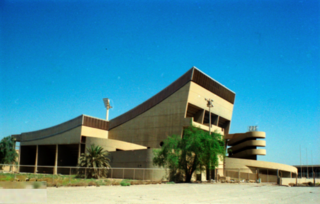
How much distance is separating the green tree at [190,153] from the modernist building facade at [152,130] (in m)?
12.8

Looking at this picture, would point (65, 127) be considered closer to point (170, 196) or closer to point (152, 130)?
point (152, 130)

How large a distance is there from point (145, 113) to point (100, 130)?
11.6m

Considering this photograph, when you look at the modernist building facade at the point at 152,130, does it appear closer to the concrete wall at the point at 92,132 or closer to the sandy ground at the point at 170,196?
the concrete wall at the point at 92,132

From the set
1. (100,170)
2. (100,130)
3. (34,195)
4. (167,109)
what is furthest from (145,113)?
(34,195)

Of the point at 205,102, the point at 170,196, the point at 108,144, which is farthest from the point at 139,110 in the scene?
the point at 170,196

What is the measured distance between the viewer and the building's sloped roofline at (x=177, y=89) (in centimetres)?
5953

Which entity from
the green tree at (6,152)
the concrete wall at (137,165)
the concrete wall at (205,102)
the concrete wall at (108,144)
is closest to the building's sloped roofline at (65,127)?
the green tree at (6,152)

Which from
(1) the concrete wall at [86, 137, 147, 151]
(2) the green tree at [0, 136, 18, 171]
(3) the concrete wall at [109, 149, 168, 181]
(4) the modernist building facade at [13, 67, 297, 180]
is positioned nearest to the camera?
(3) the concrete wall at [109, 149, 168, 181]

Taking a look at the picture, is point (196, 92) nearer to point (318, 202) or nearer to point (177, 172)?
point (177, 172)

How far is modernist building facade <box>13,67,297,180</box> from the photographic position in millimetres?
58312

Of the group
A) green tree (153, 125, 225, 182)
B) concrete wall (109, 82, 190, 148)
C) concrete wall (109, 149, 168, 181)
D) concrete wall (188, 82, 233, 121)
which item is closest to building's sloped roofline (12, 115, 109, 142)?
concrete wall (109, 82, 190, 148)

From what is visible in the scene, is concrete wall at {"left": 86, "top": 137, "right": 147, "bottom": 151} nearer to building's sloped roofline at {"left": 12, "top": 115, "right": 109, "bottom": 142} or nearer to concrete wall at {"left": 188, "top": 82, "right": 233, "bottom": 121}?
building's sloped roofline at {"left": 12, "top": 115, "right": 109, "bottom": 142}

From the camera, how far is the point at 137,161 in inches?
1858

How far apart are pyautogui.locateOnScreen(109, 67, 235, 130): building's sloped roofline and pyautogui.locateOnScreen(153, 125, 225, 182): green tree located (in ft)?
69.0
